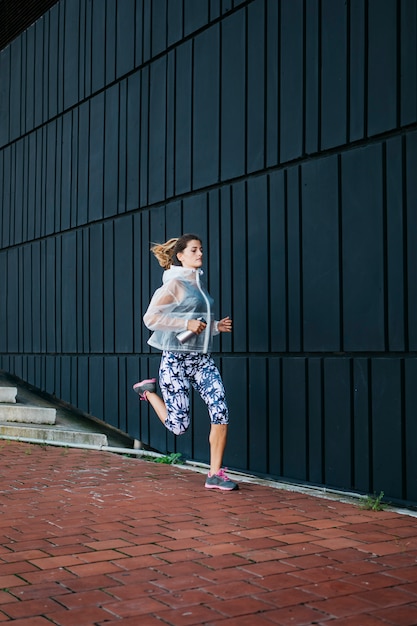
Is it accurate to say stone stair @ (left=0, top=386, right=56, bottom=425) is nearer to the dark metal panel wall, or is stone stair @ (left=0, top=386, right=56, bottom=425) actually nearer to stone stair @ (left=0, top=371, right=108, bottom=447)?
stone stair @ (left=0, top=371, right=108, bottom=447)

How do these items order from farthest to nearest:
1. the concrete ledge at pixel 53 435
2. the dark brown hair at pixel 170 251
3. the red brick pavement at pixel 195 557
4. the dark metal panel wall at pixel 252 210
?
the concrete ledge at pixel 53 435
the dark brown hair at pixel 170 251
the dark metal panel wall at pixel 252 210
the red brick pavement at pixel 195 557

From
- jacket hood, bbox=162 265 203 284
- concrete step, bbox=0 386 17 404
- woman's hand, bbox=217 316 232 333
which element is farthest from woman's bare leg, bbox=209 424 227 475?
concrete step, bbox=0 386 17 404

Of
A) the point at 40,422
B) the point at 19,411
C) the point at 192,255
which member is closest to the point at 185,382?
the point at 192,255

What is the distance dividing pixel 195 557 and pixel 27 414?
18.4 feet

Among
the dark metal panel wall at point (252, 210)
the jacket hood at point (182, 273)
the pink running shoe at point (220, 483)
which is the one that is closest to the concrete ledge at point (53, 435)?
the dark metal panel wall at point (252, 210)

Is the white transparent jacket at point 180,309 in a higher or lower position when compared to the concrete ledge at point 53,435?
higher

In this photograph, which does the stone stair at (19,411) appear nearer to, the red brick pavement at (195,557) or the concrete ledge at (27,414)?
the concrete ledge at (27,414)

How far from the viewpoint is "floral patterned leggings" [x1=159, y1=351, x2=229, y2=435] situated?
5.74 metres

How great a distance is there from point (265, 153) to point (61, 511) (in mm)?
2962

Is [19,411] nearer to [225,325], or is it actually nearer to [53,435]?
[53,435]

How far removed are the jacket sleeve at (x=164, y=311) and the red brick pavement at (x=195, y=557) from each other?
112 cm

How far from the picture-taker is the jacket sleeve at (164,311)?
227 inches

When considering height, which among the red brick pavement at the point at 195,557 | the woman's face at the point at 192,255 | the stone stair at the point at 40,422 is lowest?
the red brick pavement at the point at 195,557

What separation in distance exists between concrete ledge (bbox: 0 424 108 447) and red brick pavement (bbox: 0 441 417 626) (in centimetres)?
209
